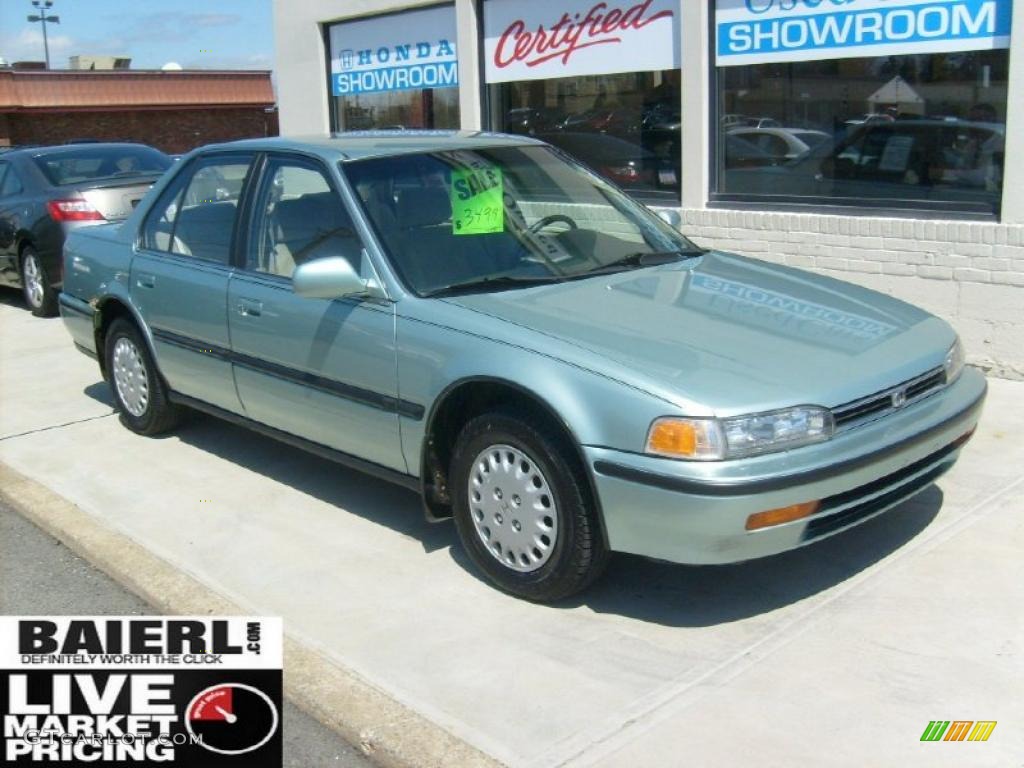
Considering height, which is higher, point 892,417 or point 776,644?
point 892,417

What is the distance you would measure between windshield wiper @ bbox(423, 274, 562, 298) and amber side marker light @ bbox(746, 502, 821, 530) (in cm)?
142

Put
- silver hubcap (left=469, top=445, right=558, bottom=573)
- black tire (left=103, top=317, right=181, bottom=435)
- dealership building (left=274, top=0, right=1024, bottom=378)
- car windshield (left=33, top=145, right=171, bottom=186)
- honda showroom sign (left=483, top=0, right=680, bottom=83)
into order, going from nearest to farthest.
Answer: silver hubcap (left=469, top=445, right=558, bottom=573), black tire (left=103, top=317, right=181, bottom=435), dealership building (left=274, top=0, right=1024, bottom=378), honda showroom sign (left=483, top=0, right=680, bottom=83), car windshield (left=33, top=145, right=171, bottom=186)

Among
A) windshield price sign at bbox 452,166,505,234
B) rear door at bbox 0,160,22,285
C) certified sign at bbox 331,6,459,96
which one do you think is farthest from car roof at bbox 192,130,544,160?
rear door at bbox 0,160,22,285

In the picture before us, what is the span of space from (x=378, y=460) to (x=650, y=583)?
1186 mm

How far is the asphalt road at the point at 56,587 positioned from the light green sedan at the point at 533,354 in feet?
3.24

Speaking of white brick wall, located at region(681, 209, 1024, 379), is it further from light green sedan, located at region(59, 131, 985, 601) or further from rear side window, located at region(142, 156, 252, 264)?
rear side window, located at region(142, 156, 252, 264)

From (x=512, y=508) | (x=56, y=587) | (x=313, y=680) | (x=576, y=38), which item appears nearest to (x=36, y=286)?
(x=576, y=38)

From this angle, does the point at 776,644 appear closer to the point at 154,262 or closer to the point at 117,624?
the point at 117,624

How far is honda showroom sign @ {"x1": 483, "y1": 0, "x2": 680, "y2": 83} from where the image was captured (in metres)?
8.94

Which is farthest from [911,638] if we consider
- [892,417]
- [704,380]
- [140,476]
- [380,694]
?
[140,476]

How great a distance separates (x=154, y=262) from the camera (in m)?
6.06

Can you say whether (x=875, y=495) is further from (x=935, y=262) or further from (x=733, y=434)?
(x=935, y=262)

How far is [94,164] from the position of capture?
35.8 ft

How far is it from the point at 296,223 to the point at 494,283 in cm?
110
